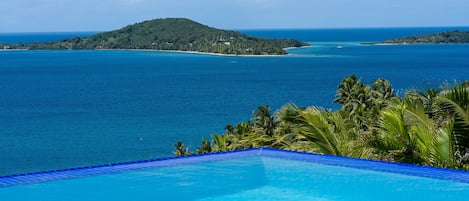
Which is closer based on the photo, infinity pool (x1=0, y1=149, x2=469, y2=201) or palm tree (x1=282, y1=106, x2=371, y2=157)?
palm tree (x1=282, y1=106, x2=371, y2=157)

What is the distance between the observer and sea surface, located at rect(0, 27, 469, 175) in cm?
4553

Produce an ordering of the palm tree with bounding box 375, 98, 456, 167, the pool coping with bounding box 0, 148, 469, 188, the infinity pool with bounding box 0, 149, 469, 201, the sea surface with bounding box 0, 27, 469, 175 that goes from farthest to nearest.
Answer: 1. the sea surface with bounding box 0, 27, 469, 175
2. the infinity pool with bounding box 0, 149, 469, 201
3. the pool coping with bounding box 0, 148, 469, 188
4. the palm tree with bounding box 375, 98, 456, 167

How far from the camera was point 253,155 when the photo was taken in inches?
403

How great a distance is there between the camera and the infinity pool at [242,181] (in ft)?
26.8

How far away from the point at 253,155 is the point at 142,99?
66.4 metres

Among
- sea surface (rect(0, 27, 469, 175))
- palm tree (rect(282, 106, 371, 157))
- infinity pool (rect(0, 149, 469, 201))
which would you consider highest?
palm tree (rect(282, 106, 371, 157))

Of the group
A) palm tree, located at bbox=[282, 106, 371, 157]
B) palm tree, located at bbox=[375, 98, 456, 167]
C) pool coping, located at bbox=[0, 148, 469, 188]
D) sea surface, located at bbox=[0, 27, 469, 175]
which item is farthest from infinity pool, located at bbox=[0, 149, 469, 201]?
sea surface, located at bbox=[0, 27, 469, 175]

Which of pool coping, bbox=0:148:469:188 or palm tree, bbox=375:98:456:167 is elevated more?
palm tree, bbox=375:98:456:167

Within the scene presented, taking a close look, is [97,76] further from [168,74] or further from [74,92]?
[74,92]

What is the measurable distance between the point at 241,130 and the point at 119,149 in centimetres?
1644

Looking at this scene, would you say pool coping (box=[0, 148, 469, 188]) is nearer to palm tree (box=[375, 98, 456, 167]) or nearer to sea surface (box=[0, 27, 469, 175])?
palm tree (box=[375, 98, 456, 167])

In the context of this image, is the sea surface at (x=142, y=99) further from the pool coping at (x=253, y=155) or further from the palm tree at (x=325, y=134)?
the palm tree at (x=325, y=134)

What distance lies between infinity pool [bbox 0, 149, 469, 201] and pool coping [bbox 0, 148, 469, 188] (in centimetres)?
1

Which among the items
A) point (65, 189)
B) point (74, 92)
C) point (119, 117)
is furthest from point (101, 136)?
point (65, 189)
